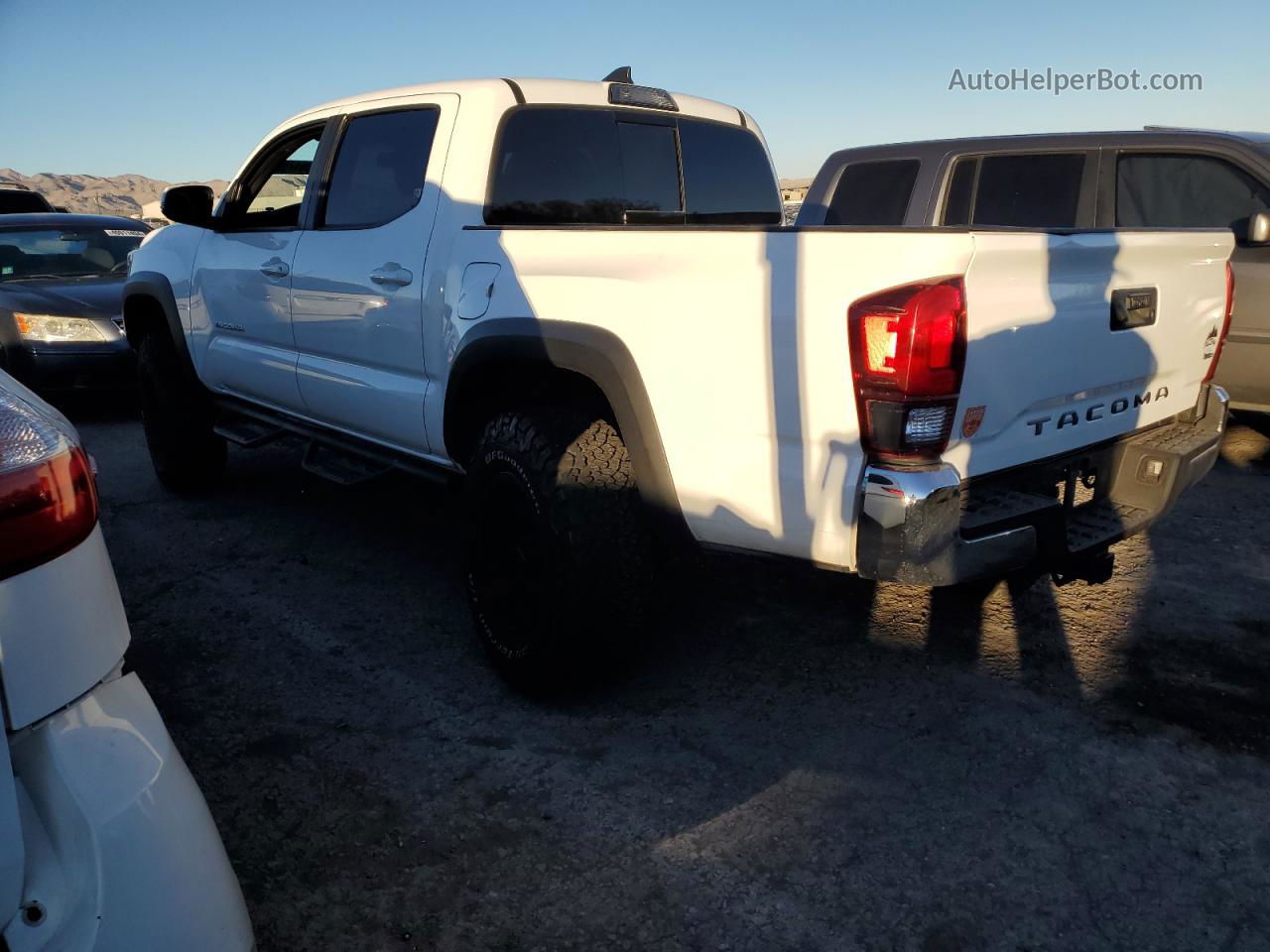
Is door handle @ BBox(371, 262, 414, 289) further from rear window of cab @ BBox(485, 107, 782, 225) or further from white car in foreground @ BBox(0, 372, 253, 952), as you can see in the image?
white car in foreground @ BBox(0, 372, 253, 952)

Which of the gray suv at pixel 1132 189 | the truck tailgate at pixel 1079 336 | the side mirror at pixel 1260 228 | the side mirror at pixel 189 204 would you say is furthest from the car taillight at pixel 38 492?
the side mirror at pixel 1260 228

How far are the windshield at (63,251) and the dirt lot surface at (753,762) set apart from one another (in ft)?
16.9

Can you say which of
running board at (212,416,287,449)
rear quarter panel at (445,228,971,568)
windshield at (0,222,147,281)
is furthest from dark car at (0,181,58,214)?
rear quarter panel at (445,228,971,568)

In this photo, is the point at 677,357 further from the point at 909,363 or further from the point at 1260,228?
the point at 1260,228

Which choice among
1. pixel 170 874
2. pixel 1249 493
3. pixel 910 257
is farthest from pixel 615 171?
pixel 1249 493

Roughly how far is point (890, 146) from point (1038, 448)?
373 centimetres

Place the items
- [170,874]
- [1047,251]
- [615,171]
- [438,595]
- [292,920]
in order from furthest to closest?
[438,595] < [615,171] < [1047,251] < [292,920] < [170,874]

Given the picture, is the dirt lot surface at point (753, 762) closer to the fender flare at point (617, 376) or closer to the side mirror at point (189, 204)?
the fender flare at point (617, 376)

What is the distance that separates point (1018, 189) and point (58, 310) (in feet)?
23.0

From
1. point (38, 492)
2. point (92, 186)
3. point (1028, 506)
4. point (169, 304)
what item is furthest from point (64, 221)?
point (92, 186)

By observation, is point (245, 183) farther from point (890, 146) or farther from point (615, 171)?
point (890, 146)

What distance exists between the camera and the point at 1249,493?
523 cm

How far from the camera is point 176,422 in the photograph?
5.27 m

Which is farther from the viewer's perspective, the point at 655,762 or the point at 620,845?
the point at 655,762
